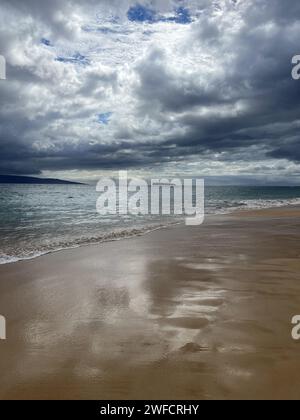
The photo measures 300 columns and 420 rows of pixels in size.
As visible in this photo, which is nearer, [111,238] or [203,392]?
[203,392]

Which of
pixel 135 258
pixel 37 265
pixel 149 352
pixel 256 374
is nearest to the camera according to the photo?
pixel 256 374

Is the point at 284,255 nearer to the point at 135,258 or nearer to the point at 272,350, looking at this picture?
the point at 135,258

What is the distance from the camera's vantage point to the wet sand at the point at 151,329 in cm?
354

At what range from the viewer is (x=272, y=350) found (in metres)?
4.19

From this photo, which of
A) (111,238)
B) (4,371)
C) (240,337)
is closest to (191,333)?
(240,337)

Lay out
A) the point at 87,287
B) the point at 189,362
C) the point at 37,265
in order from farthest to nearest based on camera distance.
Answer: the point at 37,265 < the point at 87,287 < the point at 189,362

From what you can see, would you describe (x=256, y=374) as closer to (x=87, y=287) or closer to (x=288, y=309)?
(x=288, y=309)

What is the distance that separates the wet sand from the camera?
3537 mm

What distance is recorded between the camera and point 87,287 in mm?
6918

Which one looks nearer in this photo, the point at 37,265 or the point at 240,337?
the point at 240,337

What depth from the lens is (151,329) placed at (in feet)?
15.9

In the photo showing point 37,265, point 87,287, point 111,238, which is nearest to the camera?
point 87,287

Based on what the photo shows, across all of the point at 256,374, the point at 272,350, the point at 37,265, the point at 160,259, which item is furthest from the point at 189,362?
the point at 37,265

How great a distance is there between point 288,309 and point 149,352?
2.81 meters
